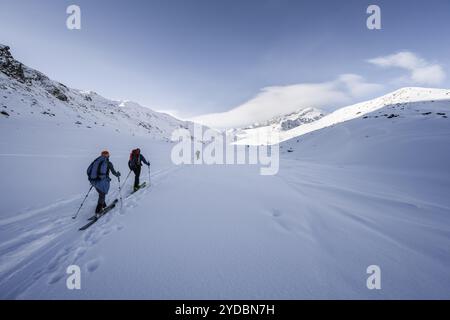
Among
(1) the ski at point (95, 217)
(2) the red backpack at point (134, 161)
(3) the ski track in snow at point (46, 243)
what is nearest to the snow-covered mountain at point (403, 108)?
(2) the red backpack at point (134, 161)

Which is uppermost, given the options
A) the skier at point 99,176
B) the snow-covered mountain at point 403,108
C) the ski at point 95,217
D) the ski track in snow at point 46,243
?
the snow-covered mountain at point 403,108

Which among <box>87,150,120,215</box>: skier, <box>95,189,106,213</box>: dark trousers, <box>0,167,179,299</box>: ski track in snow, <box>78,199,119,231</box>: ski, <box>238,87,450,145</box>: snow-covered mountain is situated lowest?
<box>0,167,179,299</box>: ski track in snow

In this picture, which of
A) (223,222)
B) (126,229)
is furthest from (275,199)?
(126,229)

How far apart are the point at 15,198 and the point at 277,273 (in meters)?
8.84

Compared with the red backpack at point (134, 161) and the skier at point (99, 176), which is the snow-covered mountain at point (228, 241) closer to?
the skier at point (99, 176)

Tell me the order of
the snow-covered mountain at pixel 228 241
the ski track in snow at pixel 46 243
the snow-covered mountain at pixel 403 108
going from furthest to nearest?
1. the snow-covered mountain at pixel 403 108
2. the ski track in snow at pixel 46 243
3. the snow-covered mountain at pixel 228 241

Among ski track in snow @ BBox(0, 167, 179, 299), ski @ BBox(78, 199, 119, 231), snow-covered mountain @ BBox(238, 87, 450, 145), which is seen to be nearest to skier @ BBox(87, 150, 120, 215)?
ski @ BBox(78, 199, 119, 231)

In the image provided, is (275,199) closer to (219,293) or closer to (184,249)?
(184,249)

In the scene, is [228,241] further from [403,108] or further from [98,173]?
[403,108]

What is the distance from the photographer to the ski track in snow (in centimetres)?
308

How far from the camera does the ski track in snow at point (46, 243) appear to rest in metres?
3.08

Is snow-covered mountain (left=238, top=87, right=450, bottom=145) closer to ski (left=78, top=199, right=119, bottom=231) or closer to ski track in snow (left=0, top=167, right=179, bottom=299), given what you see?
ski (left=78, top=199, right=119, bottom=231)

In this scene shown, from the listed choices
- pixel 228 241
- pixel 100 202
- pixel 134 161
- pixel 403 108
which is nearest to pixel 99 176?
pixel 100 202

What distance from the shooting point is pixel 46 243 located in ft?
13.5
